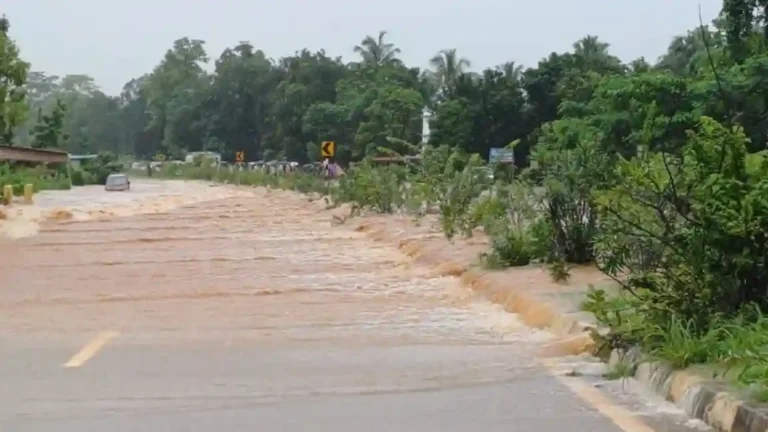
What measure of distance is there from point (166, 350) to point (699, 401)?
430 centimetres

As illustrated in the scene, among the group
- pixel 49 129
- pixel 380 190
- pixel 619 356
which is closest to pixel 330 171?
pixel 380 190

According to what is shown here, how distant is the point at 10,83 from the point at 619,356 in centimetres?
4125

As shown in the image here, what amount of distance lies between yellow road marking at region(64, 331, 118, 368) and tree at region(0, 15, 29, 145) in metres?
36.2

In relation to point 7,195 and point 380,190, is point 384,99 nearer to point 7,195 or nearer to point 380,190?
point 7,195

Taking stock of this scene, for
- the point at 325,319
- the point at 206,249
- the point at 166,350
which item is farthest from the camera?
the point at 206,249

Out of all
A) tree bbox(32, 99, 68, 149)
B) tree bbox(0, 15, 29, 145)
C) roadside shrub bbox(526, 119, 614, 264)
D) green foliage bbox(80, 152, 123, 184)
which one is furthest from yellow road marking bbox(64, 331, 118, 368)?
green foliage bbox(80, 152, 123, 184)

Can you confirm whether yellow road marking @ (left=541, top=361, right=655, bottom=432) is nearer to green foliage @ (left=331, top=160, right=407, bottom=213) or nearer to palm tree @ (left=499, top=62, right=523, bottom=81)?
green foliage @ (left=331, top=160, right=407, bottom=213)

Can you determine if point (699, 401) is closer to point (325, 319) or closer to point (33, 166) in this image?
point (325, 319)

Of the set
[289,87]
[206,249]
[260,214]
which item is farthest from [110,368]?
[289,87]

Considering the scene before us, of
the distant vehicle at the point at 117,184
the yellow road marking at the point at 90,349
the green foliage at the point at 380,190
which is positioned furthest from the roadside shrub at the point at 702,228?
the distant vehicle at the point at 117,184

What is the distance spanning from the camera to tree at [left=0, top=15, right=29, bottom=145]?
145ft

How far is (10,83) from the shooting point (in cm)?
4528

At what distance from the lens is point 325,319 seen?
10750mm

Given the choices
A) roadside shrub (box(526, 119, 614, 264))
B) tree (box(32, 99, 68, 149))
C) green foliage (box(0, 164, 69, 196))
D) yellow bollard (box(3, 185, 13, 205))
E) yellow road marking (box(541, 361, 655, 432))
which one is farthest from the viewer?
tree (box(32, 99, 68, 149))
